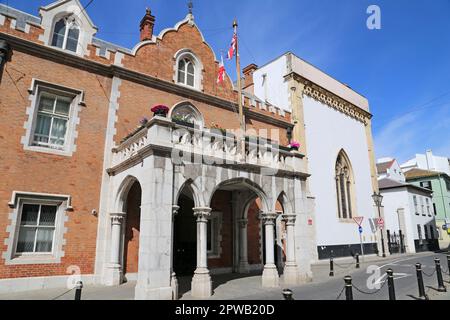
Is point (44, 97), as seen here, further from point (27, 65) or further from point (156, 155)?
point (156, 155)

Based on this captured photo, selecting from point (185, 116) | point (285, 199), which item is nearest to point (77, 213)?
point (185, 116)

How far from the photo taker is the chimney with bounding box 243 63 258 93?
89.2 feet

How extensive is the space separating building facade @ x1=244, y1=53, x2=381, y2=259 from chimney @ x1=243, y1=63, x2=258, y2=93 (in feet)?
0.31

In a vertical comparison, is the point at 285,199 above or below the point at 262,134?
below

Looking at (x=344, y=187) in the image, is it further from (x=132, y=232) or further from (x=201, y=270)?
(x=201, y=270)

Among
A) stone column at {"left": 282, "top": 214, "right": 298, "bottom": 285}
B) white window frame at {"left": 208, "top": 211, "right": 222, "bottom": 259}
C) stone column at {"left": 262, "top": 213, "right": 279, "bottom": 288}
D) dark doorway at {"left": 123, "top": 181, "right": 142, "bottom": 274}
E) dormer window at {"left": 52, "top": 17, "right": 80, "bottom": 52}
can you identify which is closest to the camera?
stone column at {"left": 262, "top": 213, "right": 279, "bottom": 288}

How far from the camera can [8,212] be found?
10148 mm

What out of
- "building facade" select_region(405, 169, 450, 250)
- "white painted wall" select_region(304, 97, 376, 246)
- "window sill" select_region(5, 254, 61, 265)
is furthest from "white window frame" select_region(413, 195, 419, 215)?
"window sill" select_region(5, 254, 61, 265)

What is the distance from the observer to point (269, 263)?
38.1ft

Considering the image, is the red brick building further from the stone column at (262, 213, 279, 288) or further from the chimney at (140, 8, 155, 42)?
the chimney at (140, 8, 155, 42)

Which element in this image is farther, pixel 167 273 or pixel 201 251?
pixel 201 251

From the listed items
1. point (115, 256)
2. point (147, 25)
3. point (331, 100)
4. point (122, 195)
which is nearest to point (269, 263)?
point (115, 256)

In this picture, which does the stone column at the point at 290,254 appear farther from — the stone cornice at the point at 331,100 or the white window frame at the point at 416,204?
the white window frame at the point at 416,204
